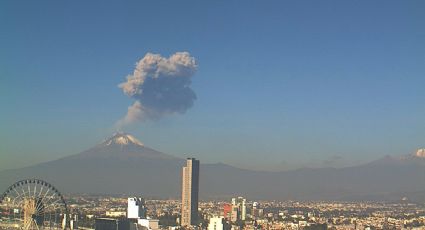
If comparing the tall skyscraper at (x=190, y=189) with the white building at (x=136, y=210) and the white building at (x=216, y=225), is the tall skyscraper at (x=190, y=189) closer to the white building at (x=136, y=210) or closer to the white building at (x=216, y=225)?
the white building at (x=136, y=210)

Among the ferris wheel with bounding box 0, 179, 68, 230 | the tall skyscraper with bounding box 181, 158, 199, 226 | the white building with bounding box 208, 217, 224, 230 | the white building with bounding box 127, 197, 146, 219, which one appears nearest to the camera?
the ferris wheel with bounding box 0, 179, 68, 230

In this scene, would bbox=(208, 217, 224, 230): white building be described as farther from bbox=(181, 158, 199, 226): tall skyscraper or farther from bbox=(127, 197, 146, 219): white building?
bbox=(181, 158, 199, 226): tall skyscraper

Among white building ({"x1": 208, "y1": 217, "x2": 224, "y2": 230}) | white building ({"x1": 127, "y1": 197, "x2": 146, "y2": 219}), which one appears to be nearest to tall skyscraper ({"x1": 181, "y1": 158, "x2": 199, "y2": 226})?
white building ({"x1": 127, "y1": 197, "x2": 146, "y2": 219})

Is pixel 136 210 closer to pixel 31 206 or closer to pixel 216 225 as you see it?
pixel 216 225

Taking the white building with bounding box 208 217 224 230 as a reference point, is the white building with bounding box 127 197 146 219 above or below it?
above

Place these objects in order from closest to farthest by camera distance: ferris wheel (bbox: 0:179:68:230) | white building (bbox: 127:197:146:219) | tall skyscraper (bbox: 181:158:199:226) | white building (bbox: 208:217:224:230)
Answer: ferris wheel (bbox: 0:179:68:230) < white building (bbox: 208:217:224:230) < white building (bbox: 127:197:146:219) < tall skyscraper (bbox: 181:158:199:226)

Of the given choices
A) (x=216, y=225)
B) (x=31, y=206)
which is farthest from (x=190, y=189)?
(x=31, y=206)

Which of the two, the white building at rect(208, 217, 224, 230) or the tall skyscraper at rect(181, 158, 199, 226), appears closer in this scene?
the white building at rect(208, 217, 224, 230)
